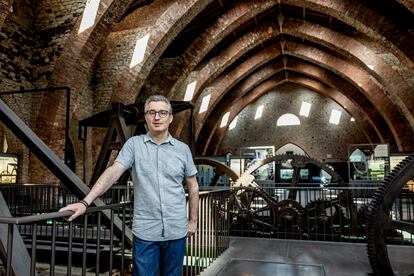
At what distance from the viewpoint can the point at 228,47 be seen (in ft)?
58.7

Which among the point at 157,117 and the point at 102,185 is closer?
the point at 102,185

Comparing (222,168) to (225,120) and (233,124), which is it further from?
(233,124)

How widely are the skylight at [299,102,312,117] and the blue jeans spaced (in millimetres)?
27489

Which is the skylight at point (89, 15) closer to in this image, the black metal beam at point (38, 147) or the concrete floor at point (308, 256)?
the concrete floor at point (308, 256)

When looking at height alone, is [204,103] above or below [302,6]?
below

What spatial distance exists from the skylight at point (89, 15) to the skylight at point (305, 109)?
21.6 m

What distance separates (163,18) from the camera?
12.4m

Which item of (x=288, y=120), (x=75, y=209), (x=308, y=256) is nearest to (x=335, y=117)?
(x=288, y=120)

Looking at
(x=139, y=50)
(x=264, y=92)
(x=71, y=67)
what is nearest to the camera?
(x=71, y=67)

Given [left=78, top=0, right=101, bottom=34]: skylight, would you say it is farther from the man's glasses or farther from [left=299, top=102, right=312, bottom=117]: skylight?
[left=299, top=102, right=312, bottom=117]: skylight

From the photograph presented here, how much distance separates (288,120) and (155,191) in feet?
90.5

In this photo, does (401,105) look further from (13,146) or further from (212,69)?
(13,146)

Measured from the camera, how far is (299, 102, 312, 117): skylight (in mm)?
28328

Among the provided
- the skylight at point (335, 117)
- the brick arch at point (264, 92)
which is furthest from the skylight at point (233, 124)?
the skylight at point (335, 117)
